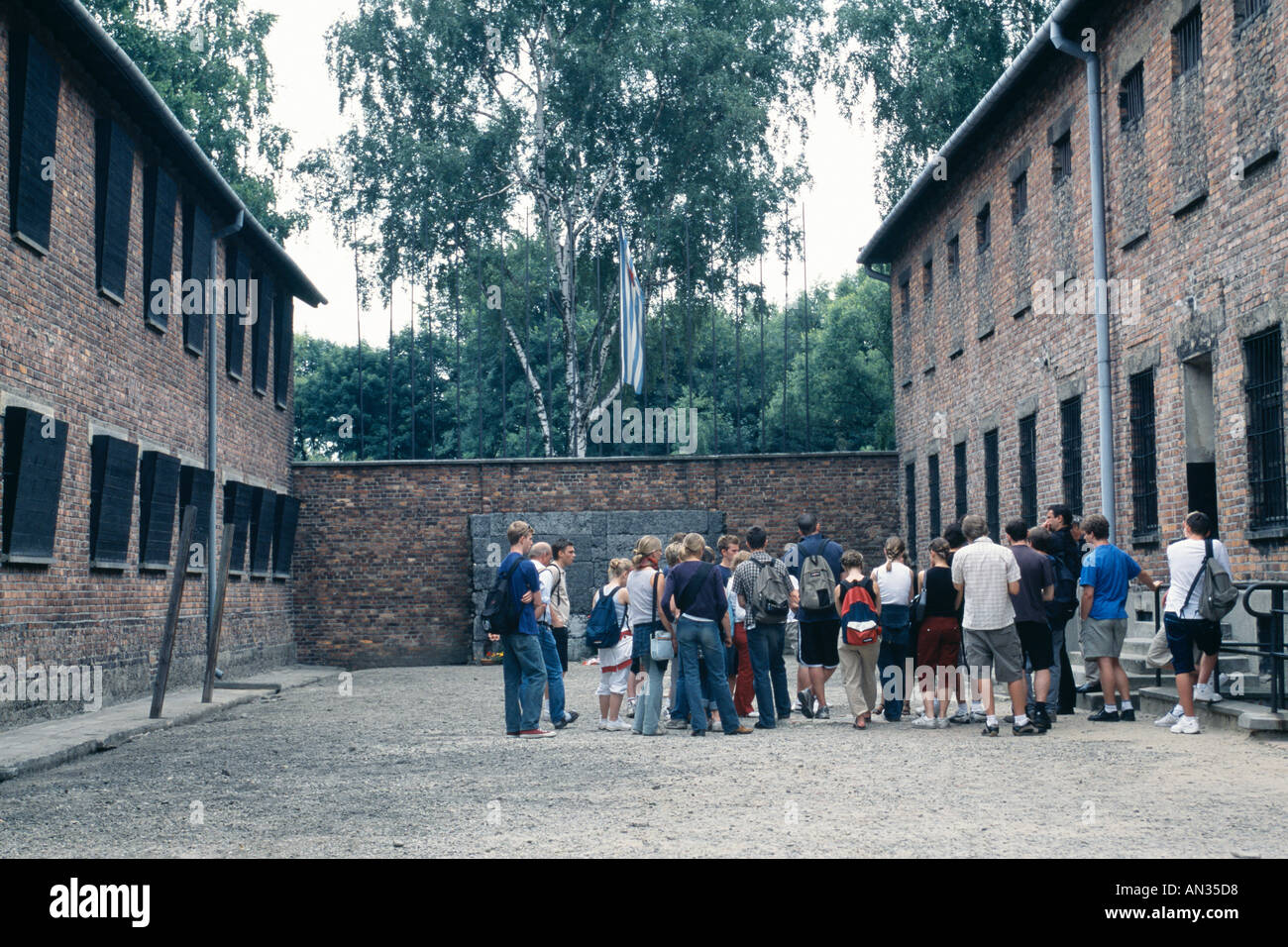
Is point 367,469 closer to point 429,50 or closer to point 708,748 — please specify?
point 429,50

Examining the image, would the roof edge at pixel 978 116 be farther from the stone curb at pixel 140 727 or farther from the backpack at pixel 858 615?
the stone curb at pixel 140 727

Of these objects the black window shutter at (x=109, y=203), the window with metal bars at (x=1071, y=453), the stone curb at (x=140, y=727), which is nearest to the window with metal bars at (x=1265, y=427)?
the window with metal bars at (x=1071, y=453)

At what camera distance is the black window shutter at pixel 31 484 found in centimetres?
1500

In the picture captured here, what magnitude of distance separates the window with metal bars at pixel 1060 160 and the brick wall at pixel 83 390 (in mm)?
11542

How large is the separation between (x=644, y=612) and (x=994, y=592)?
3.15 m

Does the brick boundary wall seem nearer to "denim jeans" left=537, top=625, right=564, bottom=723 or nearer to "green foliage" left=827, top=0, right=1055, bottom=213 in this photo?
"green foliage" left=827, top=0, right=1055, bottom=213

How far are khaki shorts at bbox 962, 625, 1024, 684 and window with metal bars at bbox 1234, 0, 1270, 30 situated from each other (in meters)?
5.93

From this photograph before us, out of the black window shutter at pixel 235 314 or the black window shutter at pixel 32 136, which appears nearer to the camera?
the black window shutter at pixel 32 136

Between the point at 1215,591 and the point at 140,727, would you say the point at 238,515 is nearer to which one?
the point at 140,727

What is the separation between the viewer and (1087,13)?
17.9 m

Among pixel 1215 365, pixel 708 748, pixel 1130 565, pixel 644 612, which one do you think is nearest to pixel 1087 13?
pixel 1215 365

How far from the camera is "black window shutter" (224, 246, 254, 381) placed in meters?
24.4

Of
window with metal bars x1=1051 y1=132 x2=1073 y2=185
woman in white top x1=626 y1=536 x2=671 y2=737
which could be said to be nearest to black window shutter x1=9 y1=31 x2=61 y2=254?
woman in white top x1=626 y1=536 x2=671 y2=737

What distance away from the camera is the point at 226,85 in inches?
1329
